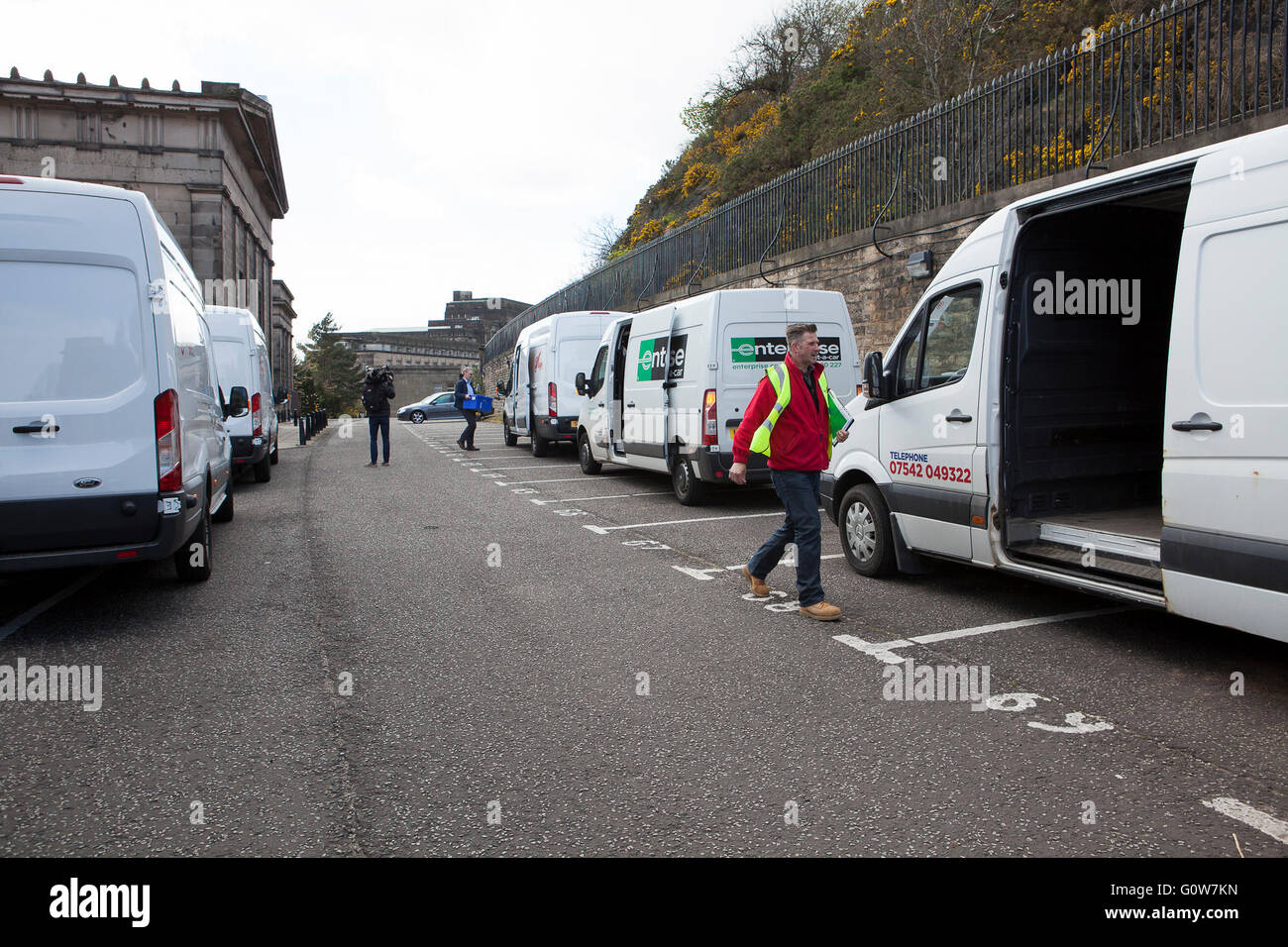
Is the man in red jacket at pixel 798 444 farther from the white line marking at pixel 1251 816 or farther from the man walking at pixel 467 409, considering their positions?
the man walking at pixel 467 409

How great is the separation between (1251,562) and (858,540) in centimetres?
315

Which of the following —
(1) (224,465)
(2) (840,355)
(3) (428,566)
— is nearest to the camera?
(3) (428,566)

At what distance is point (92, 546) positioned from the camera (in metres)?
5.55

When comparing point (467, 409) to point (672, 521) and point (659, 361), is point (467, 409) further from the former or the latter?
point (672, 521)

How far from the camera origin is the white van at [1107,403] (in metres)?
3.97

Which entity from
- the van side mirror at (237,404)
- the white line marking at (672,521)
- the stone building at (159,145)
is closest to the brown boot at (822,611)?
the white line marking at (672,521)

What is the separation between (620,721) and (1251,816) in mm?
2269

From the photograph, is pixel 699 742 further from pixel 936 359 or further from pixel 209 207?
pixel 209 207

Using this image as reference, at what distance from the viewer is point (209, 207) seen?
38.6 meters

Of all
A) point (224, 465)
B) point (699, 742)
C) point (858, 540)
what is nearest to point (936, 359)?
point (858, 540)

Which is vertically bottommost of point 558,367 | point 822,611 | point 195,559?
point 822,611

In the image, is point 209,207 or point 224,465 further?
point 209,207

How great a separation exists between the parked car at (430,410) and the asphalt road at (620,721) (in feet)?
124

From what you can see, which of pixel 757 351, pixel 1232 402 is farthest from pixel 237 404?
pixel 1232 402
